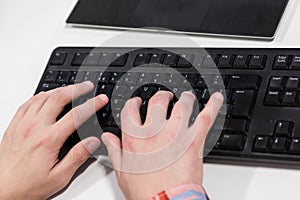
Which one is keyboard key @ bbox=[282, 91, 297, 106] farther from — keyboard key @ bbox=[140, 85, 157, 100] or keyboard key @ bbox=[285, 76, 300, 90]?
keyboard key @ bbox=[140, 85, 157, 100]

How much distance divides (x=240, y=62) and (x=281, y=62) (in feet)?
0.15

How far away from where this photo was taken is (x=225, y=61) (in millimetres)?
706

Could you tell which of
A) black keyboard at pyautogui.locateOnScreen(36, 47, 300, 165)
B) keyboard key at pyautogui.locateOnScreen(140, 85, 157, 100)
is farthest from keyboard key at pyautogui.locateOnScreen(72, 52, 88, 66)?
keyboard key at pyautogui.locateOnScreen(140, 85, 157, 100)

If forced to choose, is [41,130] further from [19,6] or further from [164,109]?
[19,6]

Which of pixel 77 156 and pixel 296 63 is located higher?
pixel 296 63

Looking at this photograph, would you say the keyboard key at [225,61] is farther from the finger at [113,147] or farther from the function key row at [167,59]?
the finger at [113,147]

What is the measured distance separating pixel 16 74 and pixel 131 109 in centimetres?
23

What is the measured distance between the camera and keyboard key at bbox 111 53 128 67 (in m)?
0.75

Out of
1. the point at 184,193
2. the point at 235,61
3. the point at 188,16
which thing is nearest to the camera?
the point at 184,193

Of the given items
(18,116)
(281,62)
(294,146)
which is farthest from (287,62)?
(18,116)

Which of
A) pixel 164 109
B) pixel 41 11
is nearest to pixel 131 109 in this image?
pixel 164 109

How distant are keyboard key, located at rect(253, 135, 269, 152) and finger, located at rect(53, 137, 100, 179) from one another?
0.58ft

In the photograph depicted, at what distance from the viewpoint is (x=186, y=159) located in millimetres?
636

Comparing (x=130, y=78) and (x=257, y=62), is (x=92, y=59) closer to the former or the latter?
(x=130, y=78)
